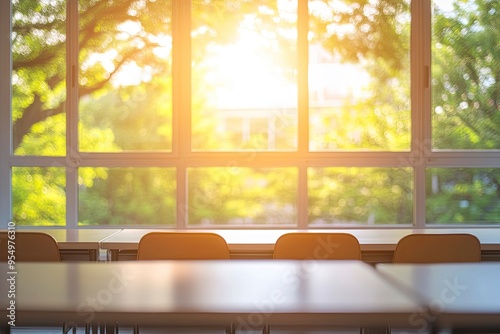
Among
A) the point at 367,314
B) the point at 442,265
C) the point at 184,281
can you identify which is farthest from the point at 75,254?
the point at 367,314

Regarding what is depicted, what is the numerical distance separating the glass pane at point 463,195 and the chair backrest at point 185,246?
263cm

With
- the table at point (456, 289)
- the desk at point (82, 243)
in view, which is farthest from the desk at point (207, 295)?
the desk at point (82, 243)

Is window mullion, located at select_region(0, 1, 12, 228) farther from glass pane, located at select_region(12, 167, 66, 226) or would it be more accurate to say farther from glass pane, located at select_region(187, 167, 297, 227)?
glass pane, located at select_region(187, 167, 297, 227)

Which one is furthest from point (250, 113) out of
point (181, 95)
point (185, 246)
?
point (185, 246)

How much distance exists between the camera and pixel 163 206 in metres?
4.82

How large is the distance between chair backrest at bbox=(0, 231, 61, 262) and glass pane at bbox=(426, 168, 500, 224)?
3112 millimetres

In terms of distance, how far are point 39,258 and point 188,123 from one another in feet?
7.34

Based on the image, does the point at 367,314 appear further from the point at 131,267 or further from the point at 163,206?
the point at 163,206

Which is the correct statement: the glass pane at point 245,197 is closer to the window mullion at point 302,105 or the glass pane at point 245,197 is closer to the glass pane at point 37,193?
the window mullion at point 302,105

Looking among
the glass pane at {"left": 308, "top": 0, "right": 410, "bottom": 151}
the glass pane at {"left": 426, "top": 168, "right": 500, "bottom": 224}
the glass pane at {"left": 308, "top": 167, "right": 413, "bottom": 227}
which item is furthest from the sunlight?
the glass pane at {"left": 426, "top": 168, "right": 500, "bottom": 224}

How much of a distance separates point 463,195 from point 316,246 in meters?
2.54

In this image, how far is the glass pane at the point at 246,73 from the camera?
4766mm

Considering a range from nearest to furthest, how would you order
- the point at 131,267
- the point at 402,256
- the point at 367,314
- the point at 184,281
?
1. the point at 367,314
2. the point at 184,281
3. the point at 131,267
4. the point at 402,256

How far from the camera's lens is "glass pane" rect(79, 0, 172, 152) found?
477 cm
